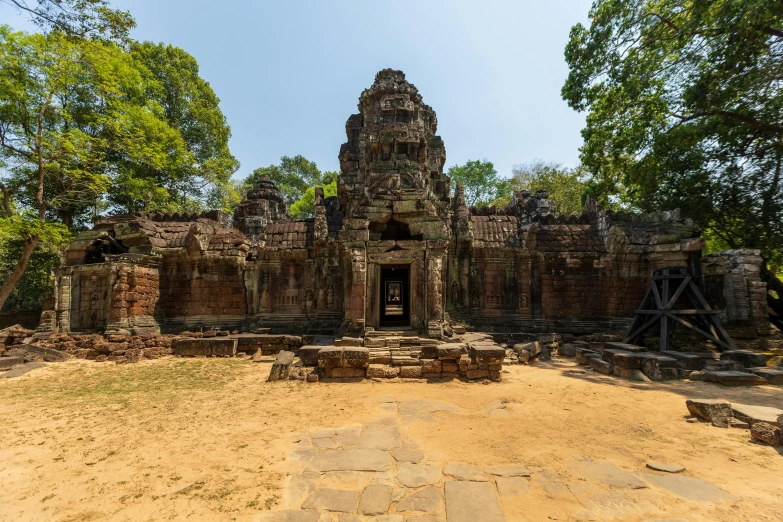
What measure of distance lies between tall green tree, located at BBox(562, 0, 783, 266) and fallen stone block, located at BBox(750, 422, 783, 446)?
10050 mm

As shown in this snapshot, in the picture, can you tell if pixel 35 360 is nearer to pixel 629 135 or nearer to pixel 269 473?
pixel 269 473

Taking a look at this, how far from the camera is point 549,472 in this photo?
135 inches

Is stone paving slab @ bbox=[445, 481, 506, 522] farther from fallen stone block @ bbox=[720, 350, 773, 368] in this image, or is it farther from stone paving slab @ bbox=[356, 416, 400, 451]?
fallen stone block @ bbox=[720, 350, 773, 368]

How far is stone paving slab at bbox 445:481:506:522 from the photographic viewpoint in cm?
271

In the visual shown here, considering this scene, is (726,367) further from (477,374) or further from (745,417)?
(477,374)

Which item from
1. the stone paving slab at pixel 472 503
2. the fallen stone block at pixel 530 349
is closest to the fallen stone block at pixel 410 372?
the fallen stone block at pixel 530 349

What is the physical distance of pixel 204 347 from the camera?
10.2m

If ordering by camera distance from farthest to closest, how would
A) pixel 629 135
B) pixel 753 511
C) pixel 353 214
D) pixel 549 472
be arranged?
pixel 629 135, pixel 353 214, pixel 549 472, pixel 753 511

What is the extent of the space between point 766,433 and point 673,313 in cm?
665

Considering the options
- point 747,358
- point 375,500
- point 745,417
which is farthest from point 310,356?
point 747,358

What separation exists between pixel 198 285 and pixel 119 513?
11.2 m

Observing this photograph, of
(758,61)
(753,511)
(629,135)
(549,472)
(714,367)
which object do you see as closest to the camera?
→ (753,511)

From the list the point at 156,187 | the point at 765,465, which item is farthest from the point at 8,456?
the point at 156,187

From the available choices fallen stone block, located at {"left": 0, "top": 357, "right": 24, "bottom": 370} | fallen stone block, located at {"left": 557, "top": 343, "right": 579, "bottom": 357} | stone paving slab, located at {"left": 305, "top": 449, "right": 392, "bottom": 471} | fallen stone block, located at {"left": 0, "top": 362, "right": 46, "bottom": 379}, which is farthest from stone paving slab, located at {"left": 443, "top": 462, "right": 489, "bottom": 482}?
fallen stone block, located at {"left": 0, "top": 357, "right": 24, "bottom": 370}
